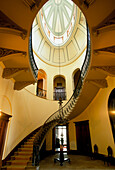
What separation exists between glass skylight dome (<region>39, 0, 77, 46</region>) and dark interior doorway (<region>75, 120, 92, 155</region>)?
951 centimetres

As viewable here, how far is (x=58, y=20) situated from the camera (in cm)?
1336

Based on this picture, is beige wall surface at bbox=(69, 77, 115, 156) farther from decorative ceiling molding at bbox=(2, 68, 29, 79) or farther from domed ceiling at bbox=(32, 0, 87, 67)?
domed ceiling at bbox=(32, 0, 87, 67)

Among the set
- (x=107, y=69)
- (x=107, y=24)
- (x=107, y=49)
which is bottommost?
(x=107, y=69)

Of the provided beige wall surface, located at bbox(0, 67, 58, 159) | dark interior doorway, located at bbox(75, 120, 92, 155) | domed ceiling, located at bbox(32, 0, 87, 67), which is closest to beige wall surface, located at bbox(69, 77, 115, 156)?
dark interior doorway, located at bbox(75, 120, 92, 155)

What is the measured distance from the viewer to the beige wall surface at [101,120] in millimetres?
5414

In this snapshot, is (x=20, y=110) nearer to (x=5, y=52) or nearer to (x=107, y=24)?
(x=5, y=52)

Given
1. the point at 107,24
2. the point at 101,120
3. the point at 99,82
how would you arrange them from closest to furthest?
the point at 107,24 < the point at 99,82 < the point at 101,120

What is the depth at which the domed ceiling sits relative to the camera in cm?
1014

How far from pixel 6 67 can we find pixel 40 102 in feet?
15.8

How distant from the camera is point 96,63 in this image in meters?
4.30

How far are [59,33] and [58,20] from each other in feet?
5.22

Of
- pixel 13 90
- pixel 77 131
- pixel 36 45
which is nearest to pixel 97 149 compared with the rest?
pixel 77 131

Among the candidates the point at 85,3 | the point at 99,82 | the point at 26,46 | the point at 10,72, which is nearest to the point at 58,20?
the point at 99,82

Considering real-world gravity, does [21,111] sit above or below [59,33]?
below
